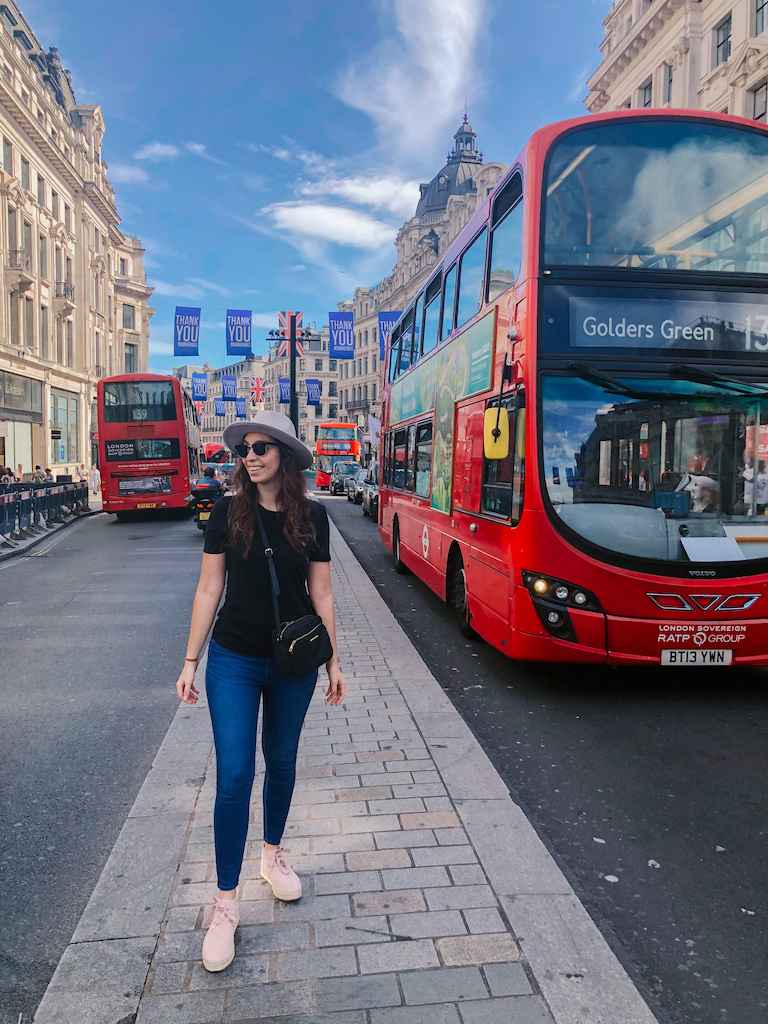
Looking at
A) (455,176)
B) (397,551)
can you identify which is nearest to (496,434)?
(397,551)

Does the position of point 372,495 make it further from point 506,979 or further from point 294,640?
point 506,979

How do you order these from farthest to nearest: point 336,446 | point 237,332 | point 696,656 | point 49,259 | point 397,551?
1. point 336,446
2. point 49,259
3. point 237,332
4. point 397,551
5. point 696,656

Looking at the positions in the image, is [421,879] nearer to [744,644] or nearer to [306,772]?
[306,772]

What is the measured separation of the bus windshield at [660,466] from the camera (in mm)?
5508

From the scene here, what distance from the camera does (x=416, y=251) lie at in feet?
224

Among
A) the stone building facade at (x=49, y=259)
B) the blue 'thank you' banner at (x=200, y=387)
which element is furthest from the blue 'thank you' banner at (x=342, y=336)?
the blue 'thank you' banner at (x=200, y=387)

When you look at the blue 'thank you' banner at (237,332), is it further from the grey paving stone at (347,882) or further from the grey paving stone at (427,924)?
the grey paving stone at (427,924)

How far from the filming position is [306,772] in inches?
167

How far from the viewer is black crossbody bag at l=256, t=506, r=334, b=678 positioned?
2717mm

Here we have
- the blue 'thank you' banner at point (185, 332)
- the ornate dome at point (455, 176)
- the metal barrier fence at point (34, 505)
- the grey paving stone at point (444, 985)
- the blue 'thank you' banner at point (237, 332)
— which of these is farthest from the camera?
the ornate dome at point (455, 176)

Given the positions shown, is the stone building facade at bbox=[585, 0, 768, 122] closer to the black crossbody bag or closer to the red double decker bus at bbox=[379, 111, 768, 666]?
the red double decker bus at bbox=[379, 111, 768, 666]

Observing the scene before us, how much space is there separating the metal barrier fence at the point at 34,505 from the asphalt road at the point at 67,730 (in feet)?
17.0

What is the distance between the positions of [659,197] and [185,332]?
2597 centimetres

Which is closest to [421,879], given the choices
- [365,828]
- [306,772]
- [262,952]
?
[365,828]
